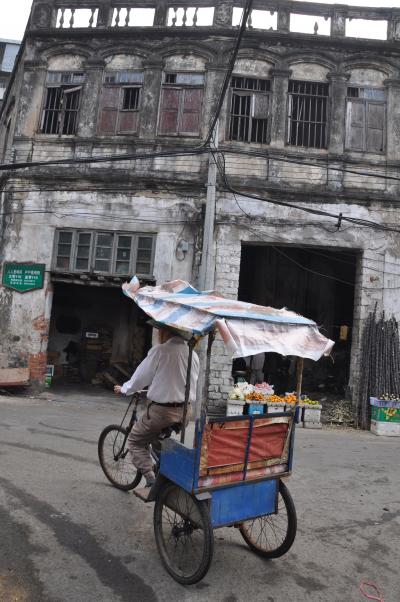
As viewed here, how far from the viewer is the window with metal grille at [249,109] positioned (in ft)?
40.8

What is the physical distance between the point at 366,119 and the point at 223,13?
5172mm

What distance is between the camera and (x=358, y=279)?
11.8 meters

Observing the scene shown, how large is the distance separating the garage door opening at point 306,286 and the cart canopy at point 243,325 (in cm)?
1096

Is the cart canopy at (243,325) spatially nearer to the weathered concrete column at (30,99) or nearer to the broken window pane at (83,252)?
the broken window pane at (83,252)

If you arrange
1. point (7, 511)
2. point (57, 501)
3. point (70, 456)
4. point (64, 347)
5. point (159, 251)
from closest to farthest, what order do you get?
point (7, 511) < point (57, 501) < point (70, 456) < point (159, 251) < point (64, 347)

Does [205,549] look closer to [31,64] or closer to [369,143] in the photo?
[369,143]

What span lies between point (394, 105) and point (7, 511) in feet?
44.0

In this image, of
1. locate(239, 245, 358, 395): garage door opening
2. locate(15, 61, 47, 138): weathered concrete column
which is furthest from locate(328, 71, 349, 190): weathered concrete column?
locate(15, 61, 47, 138): weathered concrete column

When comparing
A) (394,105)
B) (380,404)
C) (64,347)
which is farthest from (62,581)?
(394,105)

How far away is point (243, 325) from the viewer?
3344mm

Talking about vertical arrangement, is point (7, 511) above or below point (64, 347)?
below

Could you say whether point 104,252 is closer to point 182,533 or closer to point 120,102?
point 120,102

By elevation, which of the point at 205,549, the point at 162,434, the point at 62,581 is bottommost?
the point at 62,581

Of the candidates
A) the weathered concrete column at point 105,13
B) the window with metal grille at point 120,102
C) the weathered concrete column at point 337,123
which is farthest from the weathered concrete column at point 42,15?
the weathered concrete column at point 337,123
